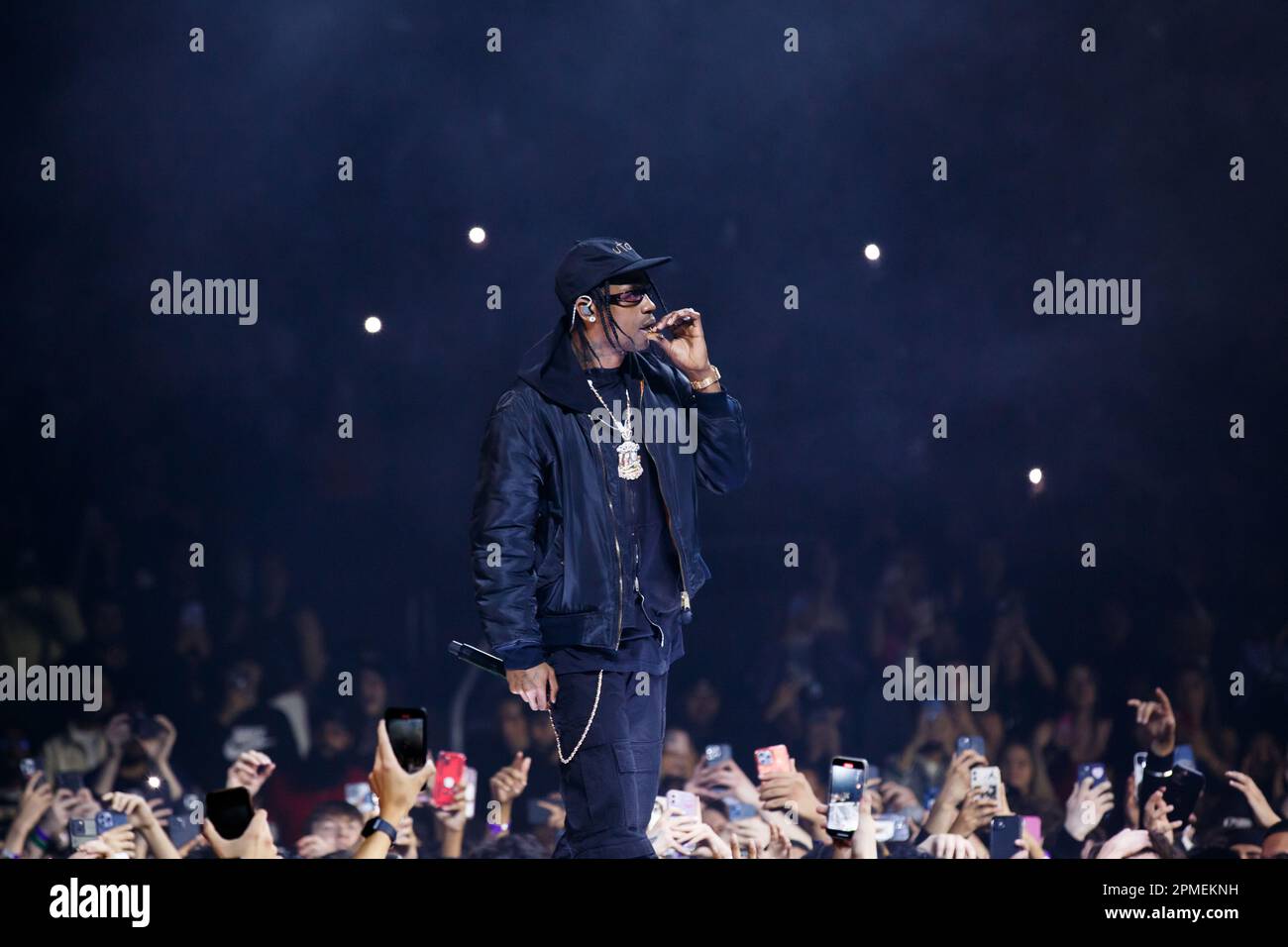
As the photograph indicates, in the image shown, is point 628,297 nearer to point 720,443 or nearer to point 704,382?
point 704,382

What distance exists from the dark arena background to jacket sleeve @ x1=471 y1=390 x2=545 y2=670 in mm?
1692

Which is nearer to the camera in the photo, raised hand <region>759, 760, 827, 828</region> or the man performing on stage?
the man performing on stage

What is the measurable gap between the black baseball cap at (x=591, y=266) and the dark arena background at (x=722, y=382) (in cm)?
151

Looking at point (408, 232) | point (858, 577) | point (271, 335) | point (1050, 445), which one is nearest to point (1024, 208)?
point (1050, 445)

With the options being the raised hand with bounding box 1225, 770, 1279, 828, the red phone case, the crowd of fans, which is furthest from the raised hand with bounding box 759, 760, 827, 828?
the raised hand with bounding box 1225, 770, 1279, 828

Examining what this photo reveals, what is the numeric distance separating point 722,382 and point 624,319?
1.56 m

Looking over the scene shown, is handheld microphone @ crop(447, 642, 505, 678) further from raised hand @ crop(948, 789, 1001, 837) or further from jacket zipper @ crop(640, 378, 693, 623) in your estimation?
raised hand @ crop(948, 789, 1001, 837)

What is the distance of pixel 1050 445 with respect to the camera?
19.6 ft

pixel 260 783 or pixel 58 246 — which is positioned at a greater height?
pixel 58 246

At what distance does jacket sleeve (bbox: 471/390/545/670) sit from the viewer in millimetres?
4117

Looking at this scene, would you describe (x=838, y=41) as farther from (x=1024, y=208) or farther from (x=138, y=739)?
(x=138, y=739)

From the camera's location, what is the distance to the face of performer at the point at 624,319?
14.5 ft

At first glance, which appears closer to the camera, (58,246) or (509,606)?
(509,606)

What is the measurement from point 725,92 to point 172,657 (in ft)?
9.44
